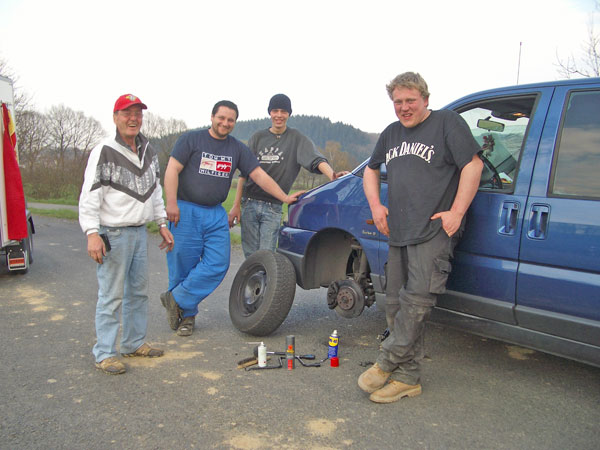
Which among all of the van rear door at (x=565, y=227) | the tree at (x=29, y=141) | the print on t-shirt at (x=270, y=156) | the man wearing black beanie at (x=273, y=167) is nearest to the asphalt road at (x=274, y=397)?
the van rear door at (x=565, y=227)

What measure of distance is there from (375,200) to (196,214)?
1.77 m

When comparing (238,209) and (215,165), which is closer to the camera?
(215,165)

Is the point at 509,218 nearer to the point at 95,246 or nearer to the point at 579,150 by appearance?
the point at 579,150

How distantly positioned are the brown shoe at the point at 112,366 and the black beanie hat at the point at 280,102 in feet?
9.73

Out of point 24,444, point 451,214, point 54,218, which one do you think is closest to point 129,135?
point 24,444

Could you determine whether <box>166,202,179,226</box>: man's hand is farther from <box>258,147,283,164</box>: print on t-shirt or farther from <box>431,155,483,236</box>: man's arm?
<box>431,155,483,236</box>: man's arm

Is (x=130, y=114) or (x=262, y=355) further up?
(x=130, y=114)

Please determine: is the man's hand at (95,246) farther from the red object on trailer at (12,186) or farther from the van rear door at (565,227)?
the red object on trailer at (12,186)

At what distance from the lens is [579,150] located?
3055 millimetres

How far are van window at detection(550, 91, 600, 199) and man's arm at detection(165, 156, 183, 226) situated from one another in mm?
3047

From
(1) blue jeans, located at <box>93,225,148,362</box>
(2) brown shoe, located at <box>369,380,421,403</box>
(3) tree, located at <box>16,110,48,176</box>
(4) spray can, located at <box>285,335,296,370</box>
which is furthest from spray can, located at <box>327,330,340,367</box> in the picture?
(3) tree, located at <box>16,110,48,176</box>

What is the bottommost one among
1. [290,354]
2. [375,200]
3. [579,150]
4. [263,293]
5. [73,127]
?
[290,354]

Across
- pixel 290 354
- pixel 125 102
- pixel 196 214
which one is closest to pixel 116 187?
pixel 125 102

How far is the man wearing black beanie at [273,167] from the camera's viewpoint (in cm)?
531
